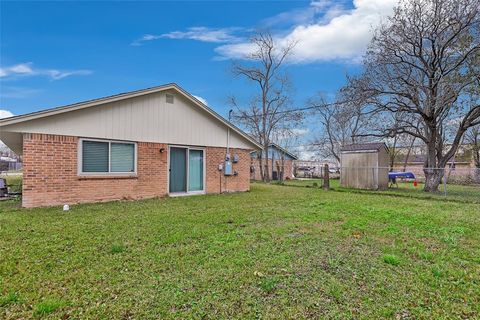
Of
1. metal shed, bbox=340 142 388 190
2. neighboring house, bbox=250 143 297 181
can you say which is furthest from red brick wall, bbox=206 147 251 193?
neighboring house, bbox=250 143 297 181

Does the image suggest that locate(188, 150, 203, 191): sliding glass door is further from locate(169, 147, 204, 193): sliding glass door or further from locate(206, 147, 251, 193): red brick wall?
locate(206, 147, 251, 193): red brick wall

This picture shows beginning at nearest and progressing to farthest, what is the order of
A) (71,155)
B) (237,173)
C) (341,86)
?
1. (71,155)
2. (237,173)
3. (341,86)

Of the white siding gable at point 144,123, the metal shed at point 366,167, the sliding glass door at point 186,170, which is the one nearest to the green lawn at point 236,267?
the white siding gable at point 144,123

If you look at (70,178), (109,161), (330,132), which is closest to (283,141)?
(330,132)

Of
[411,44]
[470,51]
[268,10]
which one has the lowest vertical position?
[470,51]

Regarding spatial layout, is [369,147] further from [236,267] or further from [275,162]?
[236,267]

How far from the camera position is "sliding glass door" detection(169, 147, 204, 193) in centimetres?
1123

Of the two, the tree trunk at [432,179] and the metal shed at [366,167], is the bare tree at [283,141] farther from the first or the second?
the tree trunk at [432,179]

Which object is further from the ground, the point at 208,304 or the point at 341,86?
the point at 341,86

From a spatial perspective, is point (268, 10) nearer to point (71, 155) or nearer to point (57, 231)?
point (71, 155)

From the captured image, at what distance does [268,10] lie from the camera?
13.6 meters

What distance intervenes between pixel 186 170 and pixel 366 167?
10.5 m

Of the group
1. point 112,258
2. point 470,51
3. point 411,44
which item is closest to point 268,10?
point 411,44

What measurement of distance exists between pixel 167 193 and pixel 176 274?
25.3 feet
